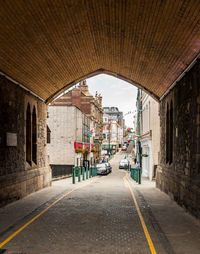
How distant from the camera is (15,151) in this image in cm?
1314

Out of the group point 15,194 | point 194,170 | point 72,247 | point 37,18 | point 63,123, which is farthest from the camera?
point 63,123

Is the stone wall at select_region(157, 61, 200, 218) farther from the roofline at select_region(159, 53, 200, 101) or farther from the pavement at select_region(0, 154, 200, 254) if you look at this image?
the pavement at select_region(0, 154, 200, 254)

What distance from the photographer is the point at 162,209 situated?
36.8ft

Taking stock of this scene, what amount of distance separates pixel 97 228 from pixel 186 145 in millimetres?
5014

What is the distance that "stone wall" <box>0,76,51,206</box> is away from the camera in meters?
11.7

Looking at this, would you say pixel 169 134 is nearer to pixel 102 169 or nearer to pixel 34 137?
pixel 34 137

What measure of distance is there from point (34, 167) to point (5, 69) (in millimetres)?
6416

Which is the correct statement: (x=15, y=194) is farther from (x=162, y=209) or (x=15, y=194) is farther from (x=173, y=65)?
(x=173, y=65)

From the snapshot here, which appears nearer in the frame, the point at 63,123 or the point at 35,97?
the point at 35,97

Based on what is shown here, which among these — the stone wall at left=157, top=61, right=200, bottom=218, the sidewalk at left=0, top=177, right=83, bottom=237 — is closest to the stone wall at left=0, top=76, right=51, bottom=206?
the sidewalk at left=0, top=177, right=83, bottom=237

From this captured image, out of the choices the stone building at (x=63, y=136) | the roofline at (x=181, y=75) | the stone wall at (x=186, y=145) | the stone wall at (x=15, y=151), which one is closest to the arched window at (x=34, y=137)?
the stone wall at (x=15, y=151)

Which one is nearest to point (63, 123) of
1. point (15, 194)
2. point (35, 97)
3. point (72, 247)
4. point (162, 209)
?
point (35, 97)

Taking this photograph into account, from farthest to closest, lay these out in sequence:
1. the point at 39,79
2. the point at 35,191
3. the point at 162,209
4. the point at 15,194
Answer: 1. the point at 35,191
2. the point at 39,79
3. the point at 15,194
4. the point at 162,209

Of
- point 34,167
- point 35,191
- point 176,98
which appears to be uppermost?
point 176,98
